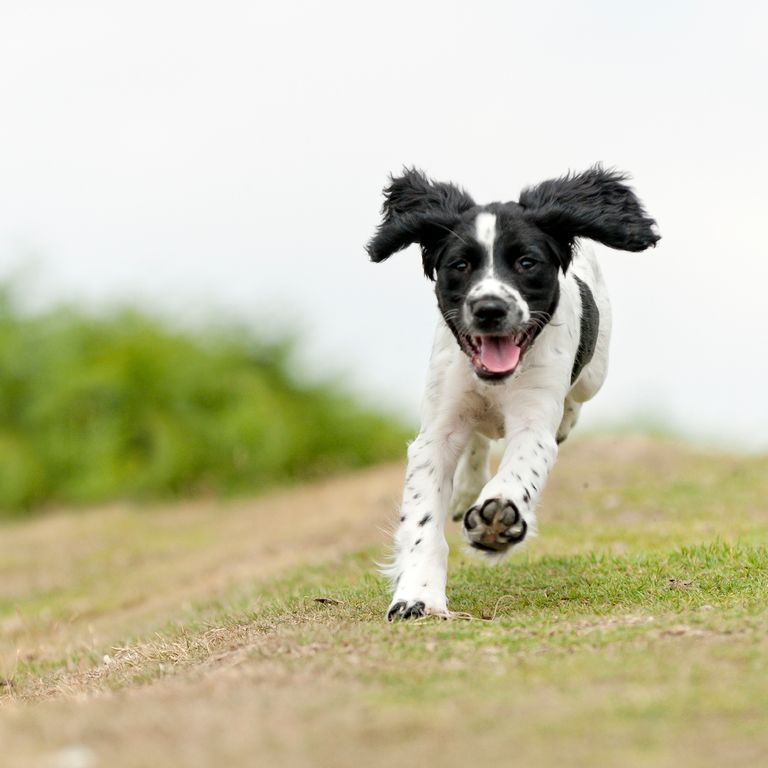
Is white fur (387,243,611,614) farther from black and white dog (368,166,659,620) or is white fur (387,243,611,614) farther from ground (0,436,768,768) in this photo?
ground (0,436,768,768)

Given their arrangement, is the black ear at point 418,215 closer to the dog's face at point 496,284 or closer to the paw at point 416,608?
the dog's face at point 496,284

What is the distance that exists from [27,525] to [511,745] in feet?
52.3

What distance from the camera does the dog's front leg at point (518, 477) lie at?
5.80 meters

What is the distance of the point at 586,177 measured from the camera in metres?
7.01

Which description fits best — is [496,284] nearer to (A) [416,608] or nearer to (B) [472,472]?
(A) [416,608]

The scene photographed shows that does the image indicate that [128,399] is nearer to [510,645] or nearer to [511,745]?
[510,645]

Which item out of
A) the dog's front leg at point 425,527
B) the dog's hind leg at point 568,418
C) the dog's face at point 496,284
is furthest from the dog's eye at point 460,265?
the dog's hind leg at point 568,418

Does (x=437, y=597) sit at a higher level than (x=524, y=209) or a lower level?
lower

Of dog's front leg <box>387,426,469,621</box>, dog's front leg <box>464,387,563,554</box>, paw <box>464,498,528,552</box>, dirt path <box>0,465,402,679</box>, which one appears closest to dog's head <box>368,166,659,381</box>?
dog's front leg <box>464,387,563,554</box>

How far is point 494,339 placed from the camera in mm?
6160

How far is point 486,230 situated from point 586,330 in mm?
1201

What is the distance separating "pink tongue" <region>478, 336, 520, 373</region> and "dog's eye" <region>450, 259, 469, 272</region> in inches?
12.6

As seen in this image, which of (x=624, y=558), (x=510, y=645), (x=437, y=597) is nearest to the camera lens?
(x=510, y=645)

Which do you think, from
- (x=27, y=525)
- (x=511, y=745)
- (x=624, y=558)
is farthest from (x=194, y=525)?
(x=511, y=745)
